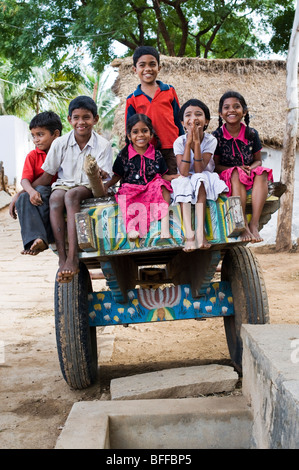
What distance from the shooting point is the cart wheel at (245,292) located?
3.45 m

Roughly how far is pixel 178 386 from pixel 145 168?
55.4 inches

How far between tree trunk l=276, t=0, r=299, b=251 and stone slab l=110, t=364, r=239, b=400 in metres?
6.53

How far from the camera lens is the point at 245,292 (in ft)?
11.4

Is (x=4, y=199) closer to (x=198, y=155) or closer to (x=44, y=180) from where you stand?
(x=44, y=180)

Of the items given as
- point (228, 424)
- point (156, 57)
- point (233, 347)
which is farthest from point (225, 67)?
point (228, 424)

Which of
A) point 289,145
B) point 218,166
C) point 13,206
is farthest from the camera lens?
point 289,145

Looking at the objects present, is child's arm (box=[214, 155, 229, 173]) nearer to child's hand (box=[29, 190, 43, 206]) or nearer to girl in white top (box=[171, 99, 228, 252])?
girl in white top (box=[171, 99, 228, 252])

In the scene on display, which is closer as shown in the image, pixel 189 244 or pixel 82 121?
pixel 189 244

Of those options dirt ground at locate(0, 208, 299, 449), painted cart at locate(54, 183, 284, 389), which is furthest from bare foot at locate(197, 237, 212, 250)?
dirt ground at locate(0, 208, 299, 449)

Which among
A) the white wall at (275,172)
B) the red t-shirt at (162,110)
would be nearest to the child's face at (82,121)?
the red t-shirt at (162,110)

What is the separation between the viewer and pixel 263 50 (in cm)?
1396

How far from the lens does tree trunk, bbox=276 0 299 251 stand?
8961 millimetres

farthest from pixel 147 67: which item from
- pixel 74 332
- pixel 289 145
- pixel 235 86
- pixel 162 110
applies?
pixel 235 86

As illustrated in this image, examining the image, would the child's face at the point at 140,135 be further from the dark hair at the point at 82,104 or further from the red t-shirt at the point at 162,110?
the red t-shirt at the point at 162,110
